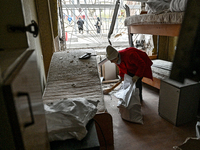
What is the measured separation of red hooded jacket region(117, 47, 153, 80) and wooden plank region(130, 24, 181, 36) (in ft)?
1.28

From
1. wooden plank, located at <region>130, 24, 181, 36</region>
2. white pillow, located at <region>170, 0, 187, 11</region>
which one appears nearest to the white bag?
wooden plank, located at <region>130, 24, 181, 36</region>

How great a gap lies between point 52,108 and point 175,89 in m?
1.42

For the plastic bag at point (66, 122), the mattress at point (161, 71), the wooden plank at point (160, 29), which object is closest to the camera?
the plastic bag at point (66, 122)

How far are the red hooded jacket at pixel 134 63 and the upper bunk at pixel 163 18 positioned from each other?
0.42 m

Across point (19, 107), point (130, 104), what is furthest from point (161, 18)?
point (19, 107)

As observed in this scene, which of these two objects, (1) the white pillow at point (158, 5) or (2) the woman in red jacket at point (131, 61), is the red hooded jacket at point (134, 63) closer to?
(2) the woman in red jacket at point (131, 61)

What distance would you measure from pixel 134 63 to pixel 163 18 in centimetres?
67

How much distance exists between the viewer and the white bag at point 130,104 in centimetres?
205

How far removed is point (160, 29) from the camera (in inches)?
85.7

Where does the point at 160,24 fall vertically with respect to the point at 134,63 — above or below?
above

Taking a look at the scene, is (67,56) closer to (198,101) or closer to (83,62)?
(83,62)

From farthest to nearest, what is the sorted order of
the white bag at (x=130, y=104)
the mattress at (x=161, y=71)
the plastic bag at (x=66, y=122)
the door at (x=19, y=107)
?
1. the mattress at (x=161, y=71)
2. the white bag at (x=130, y=104)
3. the plastic bag at (x=66, y=122)
4. the door at (x=19, y=107)

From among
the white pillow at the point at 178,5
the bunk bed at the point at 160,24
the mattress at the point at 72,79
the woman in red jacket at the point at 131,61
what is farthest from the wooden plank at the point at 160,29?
the mattress at the point at 72,79

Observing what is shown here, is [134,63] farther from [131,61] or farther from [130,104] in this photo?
[130,104]
